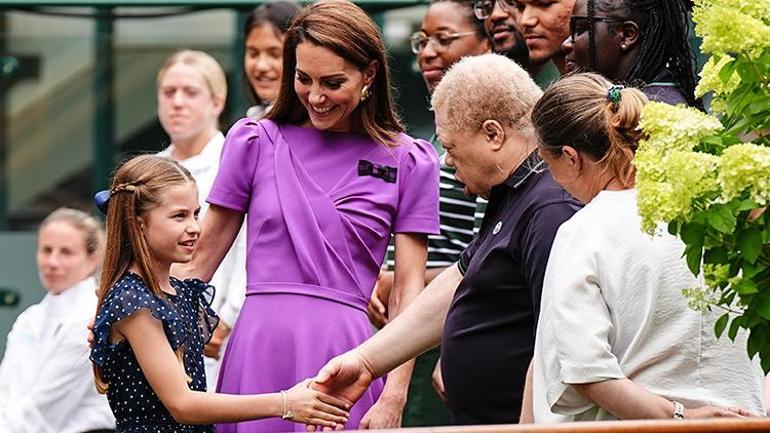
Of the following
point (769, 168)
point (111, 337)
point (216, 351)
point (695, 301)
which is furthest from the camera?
point (216, 351)

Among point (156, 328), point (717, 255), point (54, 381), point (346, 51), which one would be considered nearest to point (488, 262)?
point (346, 51)

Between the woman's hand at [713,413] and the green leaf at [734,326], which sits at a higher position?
the green leaf at [734,326]

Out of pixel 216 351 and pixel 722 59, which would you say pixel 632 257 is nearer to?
pixel 722 59

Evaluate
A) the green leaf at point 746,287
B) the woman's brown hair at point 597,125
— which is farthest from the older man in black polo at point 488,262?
the green leaf at point 746,287

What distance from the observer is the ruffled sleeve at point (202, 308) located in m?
4.50

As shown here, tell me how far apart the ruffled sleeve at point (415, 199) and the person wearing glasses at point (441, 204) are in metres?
0.66

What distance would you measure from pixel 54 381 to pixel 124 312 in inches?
75.7

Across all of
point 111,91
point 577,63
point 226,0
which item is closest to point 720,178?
point 577,63

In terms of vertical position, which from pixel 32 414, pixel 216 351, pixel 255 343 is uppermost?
pixel 255 343

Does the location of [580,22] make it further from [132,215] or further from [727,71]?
[132,215]

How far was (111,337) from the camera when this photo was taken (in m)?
4.24

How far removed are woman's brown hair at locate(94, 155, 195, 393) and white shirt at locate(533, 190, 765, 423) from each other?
1.13 metres

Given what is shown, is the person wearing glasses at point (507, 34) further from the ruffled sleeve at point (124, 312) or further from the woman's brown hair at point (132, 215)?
the ruffled sleeve at point (124, 312)

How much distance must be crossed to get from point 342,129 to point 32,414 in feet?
6.59
